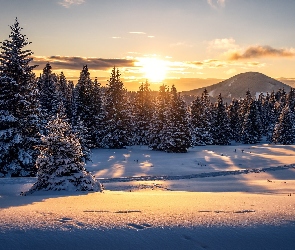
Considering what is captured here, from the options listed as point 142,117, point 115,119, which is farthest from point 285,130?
point 115,119

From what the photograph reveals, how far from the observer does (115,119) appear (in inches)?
1875

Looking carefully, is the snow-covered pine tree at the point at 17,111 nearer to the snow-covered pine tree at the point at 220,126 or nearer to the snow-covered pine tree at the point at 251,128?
the snow-covered pine tree at the point at 220,126

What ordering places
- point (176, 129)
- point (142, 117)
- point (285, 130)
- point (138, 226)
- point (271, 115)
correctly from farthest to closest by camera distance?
1. point (271, 115)
2. point (285, 130)
3. point (142, 117)
4. point (176, 129)
5. point (138, 226)

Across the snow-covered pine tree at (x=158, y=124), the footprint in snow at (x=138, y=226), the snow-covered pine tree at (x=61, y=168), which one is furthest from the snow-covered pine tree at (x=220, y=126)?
the footprint in snow at (x=138, y=226)

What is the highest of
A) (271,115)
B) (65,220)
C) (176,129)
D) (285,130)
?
(271,115)

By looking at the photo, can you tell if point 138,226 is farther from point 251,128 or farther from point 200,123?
point 251,128

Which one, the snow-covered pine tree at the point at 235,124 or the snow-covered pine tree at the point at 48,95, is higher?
the snow-covered pine tree at the point at 48,95

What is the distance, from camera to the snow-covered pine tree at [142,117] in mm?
61688

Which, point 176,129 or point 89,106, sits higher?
point 89,106

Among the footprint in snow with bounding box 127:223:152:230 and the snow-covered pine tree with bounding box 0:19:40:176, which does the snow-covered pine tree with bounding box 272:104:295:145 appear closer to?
the snow-covered pine tree with bounding box 0:19:40:176

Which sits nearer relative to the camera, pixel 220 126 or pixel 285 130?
pixel 285 130

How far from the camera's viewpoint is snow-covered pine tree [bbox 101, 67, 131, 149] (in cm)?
4725

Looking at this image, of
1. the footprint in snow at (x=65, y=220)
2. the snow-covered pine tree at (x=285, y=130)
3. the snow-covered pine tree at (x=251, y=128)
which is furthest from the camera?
the snow-covered pine tree at (x=251, y=128)

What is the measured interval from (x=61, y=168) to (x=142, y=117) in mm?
49226
